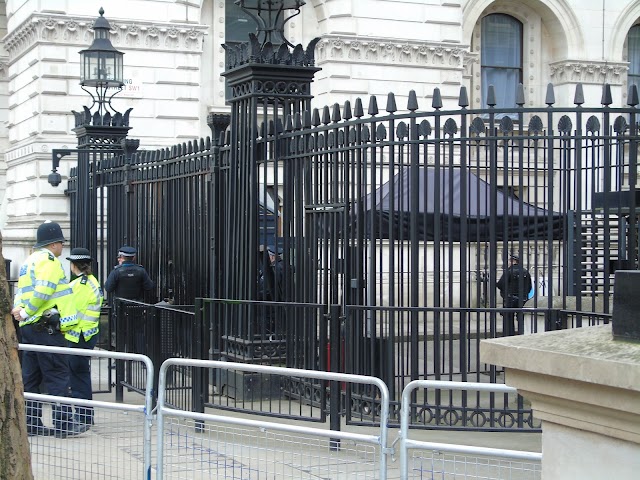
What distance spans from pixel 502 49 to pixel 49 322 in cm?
2186

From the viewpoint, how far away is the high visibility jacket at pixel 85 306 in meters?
10.7

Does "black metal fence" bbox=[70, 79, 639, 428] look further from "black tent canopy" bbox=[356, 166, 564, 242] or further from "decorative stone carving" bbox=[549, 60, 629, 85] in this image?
"decorative stone carving" bbox=[549, 60, 629, 85]

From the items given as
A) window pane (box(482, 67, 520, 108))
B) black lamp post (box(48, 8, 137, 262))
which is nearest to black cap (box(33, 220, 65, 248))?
black lamp post (box(48, 8, 137, 262))

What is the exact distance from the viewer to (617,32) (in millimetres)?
29812

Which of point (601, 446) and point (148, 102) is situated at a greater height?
point (148, 102)

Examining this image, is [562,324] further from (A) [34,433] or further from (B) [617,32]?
(B) [617,32]

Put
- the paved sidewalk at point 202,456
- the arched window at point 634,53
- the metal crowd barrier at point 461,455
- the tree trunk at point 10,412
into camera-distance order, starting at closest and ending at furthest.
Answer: the tree trunk at point 10,412, the metal crowd barrier at point 461,455, the paved sidewalk at point 202,456, the arched window at point 634,53

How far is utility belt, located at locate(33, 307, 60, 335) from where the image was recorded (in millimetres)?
10375

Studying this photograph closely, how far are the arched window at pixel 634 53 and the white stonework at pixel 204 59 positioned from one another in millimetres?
385

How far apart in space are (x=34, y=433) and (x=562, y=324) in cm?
431

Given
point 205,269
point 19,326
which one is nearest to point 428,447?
point 19,326

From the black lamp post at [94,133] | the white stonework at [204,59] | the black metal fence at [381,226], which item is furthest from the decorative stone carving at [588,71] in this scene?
the black metal fence at [381,226]

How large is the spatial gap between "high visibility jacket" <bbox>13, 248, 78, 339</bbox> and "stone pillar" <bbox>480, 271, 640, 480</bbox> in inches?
289

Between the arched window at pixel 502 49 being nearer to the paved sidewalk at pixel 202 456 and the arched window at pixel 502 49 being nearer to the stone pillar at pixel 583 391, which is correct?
the paved sidewalk at pixel 202 456
